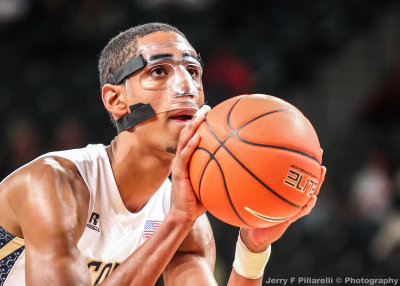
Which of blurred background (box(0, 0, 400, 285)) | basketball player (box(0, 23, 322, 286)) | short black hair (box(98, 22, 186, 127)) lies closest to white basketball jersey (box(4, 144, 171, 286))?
basketball player (box(0, 23, 322, 286))

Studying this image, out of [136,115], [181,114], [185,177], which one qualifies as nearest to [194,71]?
[181,114]

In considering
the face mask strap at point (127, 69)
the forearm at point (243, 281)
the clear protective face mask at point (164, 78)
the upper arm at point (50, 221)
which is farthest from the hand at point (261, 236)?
the face mask strap at point (127, 69)

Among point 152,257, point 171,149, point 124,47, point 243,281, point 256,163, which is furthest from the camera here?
point 243,281

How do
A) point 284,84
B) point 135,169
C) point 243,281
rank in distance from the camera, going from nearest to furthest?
point 135,169 → point 243,281 → point 284,84

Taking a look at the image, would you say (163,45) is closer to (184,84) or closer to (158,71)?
(158,71)

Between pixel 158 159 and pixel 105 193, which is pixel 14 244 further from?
pixel 158 159

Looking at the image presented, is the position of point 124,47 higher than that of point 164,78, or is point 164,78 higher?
point 124,47

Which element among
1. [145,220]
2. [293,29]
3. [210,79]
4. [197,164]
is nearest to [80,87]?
[210,79]

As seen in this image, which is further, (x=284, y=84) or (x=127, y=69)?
(x=284, y=84)

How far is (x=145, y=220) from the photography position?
10.9 ft

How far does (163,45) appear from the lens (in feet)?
10.2

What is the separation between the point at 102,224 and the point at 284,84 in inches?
207

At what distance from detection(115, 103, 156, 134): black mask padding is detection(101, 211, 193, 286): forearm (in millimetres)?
685

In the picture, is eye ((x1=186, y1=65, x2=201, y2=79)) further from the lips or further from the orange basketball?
the orange basketball
